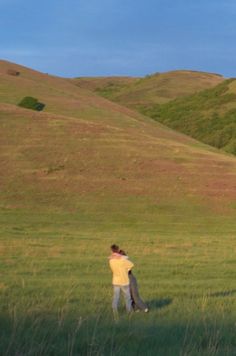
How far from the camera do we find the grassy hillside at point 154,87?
14990 cm

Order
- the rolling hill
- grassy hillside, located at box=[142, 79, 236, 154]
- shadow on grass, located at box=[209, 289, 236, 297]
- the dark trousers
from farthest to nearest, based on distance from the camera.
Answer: grassy hillside, located at box=[142, 79, 236, 154] → the rolling hill → shadow on grass, located at box=[209, 289, 236, 297] → the dark trousers

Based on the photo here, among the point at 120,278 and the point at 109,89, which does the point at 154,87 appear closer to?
the point at 109,89

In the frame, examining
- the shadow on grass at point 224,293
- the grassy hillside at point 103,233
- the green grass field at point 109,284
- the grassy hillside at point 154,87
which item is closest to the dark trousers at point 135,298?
the green grass field at point 109,284

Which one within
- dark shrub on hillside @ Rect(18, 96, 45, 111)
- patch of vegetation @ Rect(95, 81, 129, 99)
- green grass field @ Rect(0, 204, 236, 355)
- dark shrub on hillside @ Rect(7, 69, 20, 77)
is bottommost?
green grass field @ Rect(0, 204, 236, 355)

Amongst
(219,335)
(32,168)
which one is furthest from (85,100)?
(219,335)

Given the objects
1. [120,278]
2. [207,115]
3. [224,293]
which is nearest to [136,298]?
[120,278]

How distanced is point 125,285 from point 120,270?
1.14 feet

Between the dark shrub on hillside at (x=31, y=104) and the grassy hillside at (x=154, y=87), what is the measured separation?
203ft

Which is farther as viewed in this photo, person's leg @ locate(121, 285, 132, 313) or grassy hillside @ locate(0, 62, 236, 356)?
person's leg @ locate(121, 285, 132, 313)

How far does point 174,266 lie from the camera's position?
2078cm

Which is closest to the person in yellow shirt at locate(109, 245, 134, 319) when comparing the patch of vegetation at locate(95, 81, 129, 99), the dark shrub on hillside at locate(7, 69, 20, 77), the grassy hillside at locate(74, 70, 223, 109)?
the dark shrub on hillside at locate(7, 69, 20, 77)

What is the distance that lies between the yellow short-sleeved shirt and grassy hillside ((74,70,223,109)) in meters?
126

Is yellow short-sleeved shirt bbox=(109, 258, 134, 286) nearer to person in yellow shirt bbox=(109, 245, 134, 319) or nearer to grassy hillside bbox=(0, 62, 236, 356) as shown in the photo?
person in yellow shirt bbox=(109, 245, 134, 319)

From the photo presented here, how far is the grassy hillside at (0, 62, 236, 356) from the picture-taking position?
28.9 feet
